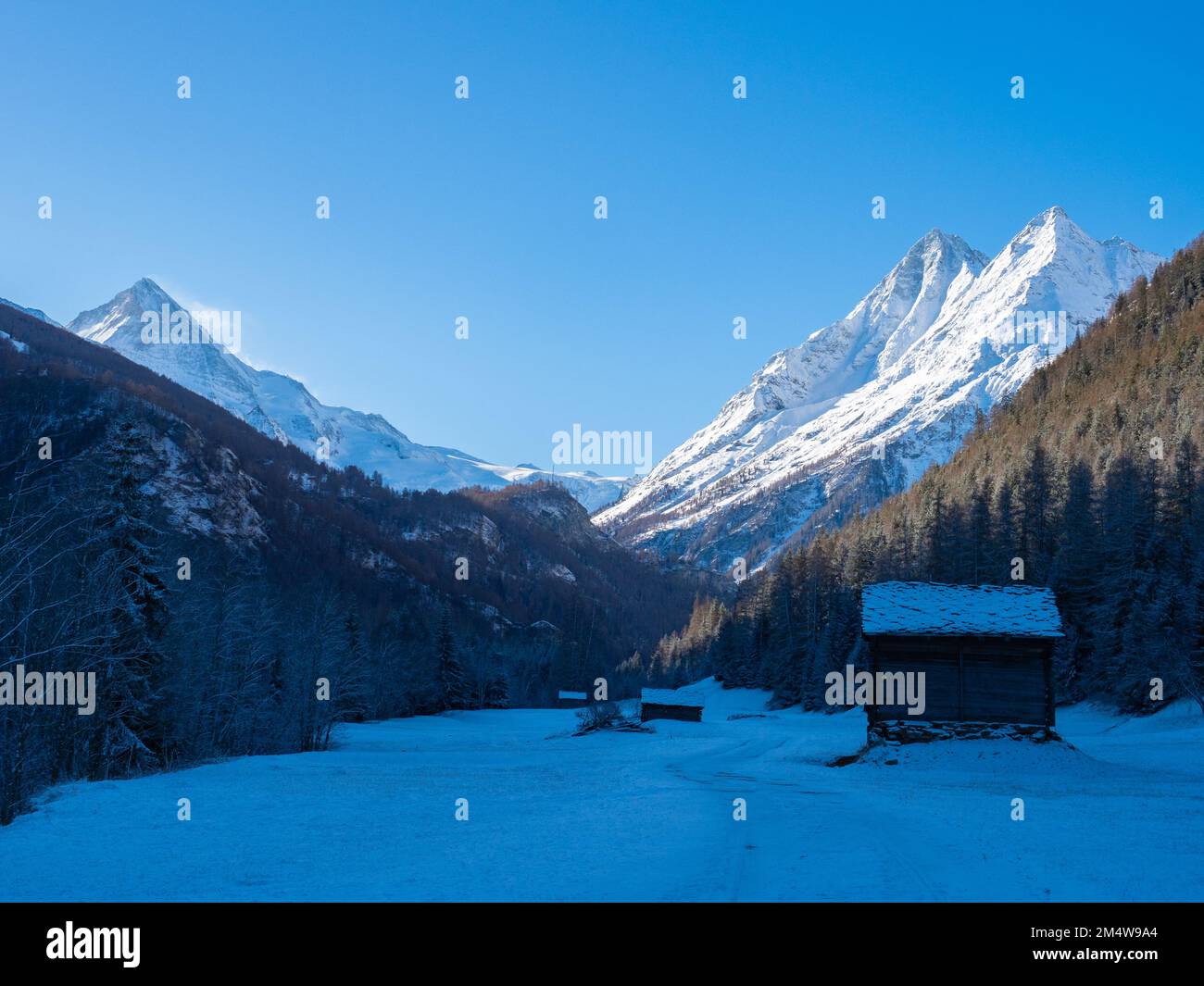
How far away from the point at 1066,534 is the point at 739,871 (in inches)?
2286

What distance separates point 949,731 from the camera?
3328 centimetres

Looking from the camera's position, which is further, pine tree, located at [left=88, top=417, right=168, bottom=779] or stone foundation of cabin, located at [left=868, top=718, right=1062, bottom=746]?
stone foundation of cabin, located at [left=868, top=718, right=1062, bottom=746]

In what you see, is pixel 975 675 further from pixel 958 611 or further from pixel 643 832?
pixel 643 832

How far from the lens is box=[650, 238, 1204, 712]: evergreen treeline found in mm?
48000

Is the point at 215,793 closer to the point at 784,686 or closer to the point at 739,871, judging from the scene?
the point at 739,871

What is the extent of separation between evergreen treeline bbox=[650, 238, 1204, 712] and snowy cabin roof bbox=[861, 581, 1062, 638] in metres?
8.93

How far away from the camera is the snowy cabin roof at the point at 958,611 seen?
33.9 meters

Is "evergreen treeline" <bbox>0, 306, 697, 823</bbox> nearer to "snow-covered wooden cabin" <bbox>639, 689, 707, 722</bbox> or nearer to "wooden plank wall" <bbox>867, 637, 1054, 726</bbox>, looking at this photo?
"snow-covered wooden cabin" <bbox>639, 689, 707, 722</bbox>

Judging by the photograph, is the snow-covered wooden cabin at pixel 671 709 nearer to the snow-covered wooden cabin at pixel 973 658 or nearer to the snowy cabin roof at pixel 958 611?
the snowy cabin roof at pixel 958 611

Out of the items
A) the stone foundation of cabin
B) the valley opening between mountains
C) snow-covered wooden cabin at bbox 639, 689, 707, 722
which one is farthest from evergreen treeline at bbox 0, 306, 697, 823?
the stone foundation of cabin

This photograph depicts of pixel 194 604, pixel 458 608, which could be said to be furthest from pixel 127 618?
pixel 458 608

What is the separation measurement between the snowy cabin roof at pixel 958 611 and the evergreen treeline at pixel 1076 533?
8.93m

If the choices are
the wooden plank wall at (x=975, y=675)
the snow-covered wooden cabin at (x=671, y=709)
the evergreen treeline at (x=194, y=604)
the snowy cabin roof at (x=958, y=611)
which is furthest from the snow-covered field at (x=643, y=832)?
the snow-covered wooden cabin at (x=671, y=709)
